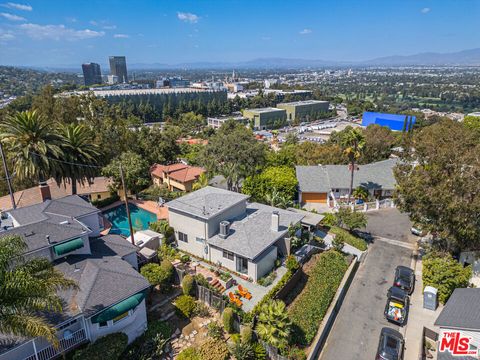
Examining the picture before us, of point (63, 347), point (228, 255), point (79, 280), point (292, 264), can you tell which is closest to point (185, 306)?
point (228, 255)

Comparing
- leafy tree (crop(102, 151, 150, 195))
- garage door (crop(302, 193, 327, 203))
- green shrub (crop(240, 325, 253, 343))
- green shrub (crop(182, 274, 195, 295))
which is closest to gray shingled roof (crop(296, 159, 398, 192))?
garage door (crop(302, 193, 327, 203))

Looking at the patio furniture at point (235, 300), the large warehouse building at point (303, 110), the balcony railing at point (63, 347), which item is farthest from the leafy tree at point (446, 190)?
the large warehouse building at point (303, 110)

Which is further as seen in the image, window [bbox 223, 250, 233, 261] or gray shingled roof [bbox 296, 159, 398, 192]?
gray shingled roof [bbox 296, 159, 398, 192]

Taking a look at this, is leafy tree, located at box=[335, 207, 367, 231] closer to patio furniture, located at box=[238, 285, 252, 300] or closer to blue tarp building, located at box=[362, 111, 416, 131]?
patio furniture, located at box=[238, 285, 252, 300]

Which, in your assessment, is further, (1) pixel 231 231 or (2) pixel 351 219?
(2) pixel 351 219

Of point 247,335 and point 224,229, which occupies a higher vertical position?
point 224,229

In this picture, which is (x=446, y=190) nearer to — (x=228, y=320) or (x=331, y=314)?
(x=331, y=314)
